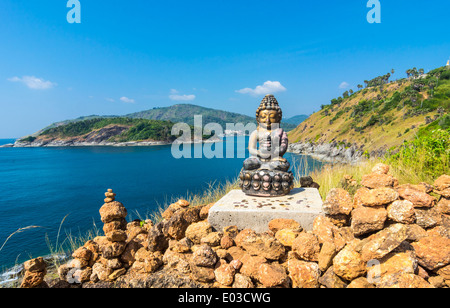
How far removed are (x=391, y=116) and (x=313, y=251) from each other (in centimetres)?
5424

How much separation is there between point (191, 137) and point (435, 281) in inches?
3710

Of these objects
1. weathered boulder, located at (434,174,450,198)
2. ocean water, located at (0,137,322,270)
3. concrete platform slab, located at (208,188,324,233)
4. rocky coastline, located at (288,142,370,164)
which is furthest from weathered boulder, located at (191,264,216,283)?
rocky coastline, located at (288,142,370,164)

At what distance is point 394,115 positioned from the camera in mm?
46188

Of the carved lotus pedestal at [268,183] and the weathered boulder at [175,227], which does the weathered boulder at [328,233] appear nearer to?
the carved lotus pedestal at [268,183]

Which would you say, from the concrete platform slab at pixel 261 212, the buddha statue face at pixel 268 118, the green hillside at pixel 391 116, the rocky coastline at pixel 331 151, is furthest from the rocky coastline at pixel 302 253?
the rocky coastline at pixel 331 151

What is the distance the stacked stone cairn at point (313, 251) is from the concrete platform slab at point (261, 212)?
6.3 inches

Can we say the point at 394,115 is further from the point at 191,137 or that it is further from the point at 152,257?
the point at 191,137

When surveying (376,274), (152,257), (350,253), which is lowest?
(152,257)

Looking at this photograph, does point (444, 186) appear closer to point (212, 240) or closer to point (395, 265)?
point (395, 265)

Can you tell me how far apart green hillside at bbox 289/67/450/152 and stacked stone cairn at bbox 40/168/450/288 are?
99.7 feet

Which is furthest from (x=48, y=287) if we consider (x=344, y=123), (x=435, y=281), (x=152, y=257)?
(x=344, y=123)

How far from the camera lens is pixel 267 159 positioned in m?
5.52

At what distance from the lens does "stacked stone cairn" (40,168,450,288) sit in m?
2.50

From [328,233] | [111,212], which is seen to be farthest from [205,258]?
[111,212]
